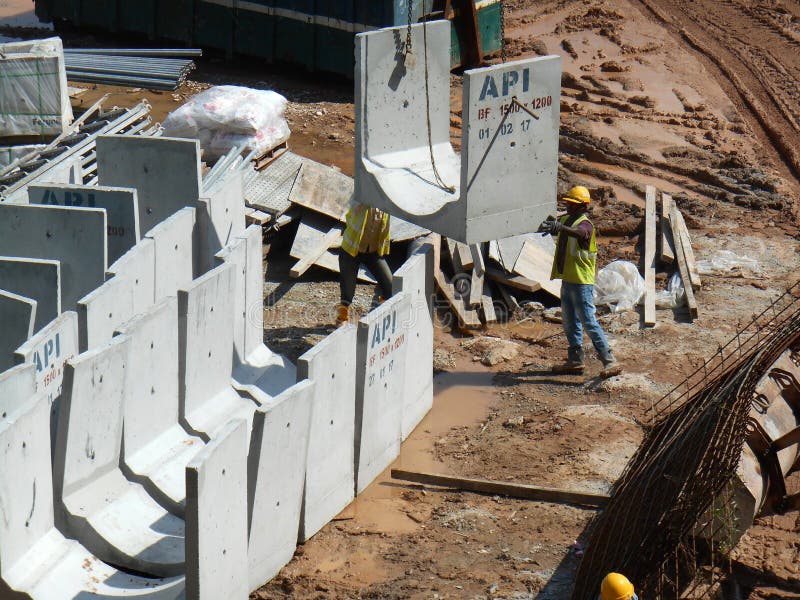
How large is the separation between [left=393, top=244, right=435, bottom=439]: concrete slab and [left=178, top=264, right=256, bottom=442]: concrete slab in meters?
1.32

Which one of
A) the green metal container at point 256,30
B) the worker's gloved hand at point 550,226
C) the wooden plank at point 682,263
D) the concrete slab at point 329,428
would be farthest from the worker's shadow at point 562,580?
the green metal container at point 256,30

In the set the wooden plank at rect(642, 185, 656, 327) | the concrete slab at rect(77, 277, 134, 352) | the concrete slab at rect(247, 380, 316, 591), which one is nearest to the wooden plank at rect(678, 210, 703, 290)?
the wooden plank at rect(642, 185, 656, 327)

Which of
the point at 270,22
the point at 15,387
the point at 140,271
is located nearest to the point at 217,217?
the point at 140,271

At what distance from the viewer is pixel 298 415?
25.6 feet

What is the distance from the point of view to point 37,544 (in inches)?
298

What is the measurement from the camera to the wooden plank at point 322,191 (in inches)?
496

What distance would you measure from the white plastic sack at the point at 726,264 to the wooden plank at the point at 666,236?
346mm

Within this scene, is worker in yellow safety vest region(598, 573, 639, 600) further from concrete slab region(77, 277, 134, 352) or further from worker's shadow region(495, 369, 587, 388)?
worker's shadow region(495, 369, 587, 388)

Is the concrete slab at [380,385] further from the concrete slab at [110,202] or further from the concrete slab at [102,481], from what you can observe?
the concrete slab at [110,202]

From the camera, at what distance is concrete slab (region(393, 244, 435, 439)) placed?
9.55m

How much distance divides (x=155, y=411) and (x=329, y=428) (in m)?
1.35

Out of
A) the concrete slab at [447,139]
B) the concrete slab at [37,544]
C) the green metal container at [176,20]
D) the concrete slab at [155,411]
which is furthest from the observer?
the green metal container at [176,20]

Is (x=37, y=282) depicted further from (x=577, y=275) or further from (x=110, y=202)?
(x=577, y=275)

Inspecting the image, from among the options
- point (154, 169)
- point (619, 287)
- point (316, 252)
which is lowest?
point (619, 287)
